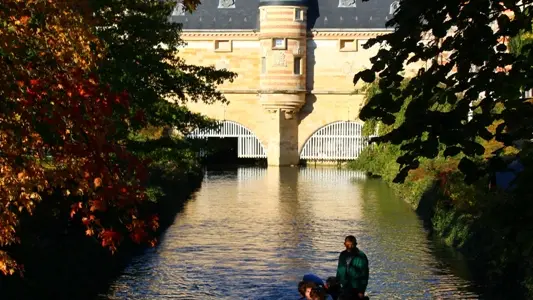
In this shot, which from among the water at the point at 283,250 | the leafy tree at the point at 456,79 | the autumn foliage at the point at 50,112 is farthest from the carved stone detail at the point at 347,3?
the leafy tree at the point at 456,79

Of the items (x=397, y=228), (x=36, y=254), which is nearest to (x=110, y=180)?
(x=36, y=254)

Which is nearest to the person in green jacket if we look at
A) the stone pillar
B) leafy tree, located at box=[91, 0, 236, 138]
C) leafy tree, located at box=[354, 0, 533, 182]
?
leafy tree, located at box=[354, 0, 533, 182]

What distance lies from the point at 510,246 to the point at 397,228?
15.2 meters

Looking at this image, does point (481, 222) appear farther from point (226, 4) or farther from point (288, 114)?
point (226, 4)

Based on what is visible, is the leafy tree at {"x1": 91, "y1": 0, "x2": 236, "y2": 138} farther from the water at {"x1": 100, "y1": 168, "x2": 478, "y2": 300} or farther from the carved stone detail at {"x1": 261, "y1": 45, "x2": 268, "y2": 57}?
the carved stone detail at {"x1": 261, "y1": 45, "x2": 268, "y2": 57}

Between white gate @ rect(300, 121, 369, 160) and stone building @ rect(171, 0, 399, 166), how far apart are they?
0.04m

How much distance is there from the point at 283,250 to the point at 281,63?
23.5 meters

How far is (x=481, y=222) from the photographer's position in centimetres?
753

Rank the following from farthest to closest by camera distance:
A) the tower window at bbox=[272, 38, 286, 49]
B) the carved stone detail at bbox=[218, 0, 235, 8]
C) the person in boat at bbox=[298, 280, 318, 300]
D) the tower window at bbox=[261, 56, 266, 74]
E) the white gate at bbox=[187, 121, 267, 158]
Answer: the carved stone detail at bbox=[218, 0, 235, 8]
the white gate at bbox=[187, 121, 267, 158]
the tower window at bbox=[261, 56, 266, 74]
the tower window at bbox=[272, 38, 286, 49]
the person in boat at bbox=[298, 280, 318, 300]

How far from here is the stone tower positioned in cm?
4109

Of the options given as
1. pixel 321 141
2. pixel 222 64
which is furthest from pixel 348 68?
pixel 222 64

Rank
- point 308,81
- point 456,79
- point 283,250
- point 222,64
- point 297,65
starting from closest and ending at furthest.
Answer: point 456,79, point 283,250, point 297,65, point 308,81, point 222,64

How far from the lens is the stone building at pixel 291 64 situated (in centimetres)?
4147

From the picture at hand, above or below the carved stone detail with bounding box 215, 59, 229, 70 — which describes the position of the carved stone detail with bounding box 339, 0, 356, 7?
above
